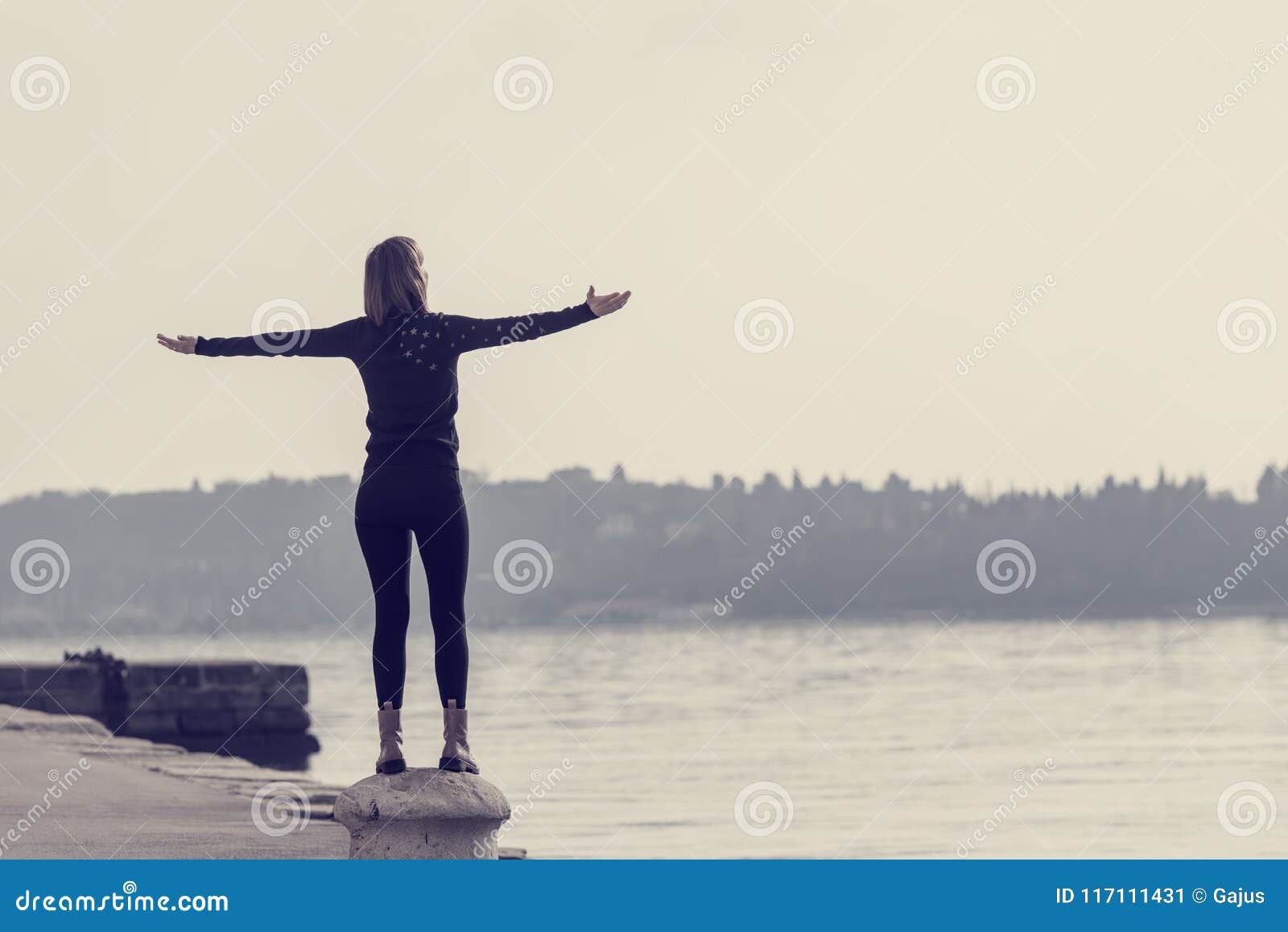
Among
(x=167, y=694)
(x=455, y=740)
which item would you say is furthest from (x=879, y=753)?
(x=455, y=740)

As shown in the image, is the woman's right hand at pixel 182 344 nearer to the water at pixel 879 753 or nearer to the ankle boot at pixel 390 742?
the ankle boot at pixel 390 742

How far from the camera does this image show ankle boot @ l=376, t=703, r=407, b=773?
27.9 ft

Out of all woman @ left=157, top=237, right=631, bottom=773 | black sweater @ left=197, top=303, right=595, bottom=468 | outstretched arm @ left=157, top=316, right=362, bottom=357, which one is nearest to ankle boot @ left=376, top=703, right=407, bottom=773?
woman @ left=157, top=237, right=631, bottom=773

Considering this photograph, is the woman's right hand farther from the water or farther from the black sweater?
the water

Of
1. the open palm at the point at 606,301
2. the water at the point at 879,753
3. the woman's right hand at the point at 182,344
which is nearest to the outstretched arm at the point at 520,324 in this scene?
the open palm at the point at 606,301

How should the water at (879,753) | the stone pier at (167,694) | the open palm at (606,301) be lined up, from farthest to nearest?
1. the stone pier at (167,694)
2. the water at (879,753)
3. the open palm at (606,301)

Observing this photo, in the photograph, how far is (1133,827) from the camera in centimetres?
2764

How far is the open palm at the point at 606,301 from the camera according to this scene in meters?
8.09

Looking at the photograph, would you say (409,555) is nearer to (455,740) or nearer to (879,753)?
(455,740)

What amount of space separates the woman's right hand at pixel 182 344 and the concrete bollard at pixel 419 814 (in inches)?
90.4

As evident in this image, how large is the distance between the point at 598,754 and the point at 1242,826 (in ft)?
56.1

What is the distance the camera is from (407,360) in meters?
8.31

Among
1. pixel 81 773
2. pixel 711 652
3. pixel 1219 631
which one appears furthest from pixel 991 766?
pixel 1219 631

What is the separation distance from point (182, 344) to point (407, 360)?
120 centimetres
